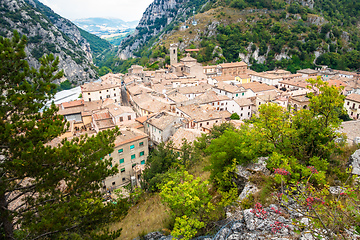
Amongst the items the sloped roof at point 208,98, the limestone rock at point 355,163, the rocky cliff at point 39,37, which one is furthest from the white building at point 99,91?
the rocky cliff at point 39,37

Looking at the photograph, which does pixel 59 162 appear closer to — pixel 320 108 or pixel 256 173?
pixel 256 173

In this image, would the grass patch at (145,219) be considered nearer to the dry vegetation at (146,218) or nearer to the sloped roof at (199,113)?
the dry vegetation at (146,218)

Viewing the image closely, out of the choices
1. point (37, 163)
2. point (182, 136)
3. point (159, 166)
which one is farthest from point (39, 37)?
point (37, 163)

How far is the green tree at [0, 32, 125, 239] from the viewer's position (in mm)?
7273

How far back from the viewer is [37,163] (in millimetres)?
7449

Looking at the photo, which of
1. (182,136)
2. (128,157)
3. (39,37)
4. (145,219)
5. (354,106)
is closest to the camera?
(145,219)

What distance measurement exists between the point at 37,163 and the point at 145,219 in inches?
337

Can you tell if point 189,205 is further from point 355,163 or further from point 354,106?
point 354,106

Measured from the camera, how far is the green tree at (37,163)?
7.27m

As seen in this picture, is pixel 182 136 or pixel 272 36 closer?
pixel 182 136

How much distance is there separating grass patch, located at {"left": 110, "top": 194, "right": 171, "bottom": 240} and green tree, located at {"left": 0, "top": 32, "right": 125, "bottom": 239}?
3928 mm

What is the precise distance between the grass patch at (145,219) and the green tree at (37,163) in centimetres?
393

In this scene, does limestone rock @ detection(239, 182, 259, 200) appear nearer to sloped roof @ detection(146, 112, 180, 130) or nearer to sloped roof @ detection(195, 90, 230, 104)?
sloped roof @ detection(146, 112, 180, 130)

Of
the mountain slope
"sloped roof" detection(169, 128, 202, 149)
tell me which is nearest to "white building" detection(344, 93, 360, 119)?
"sloped roof" detection(169, 128, 202, 149)
